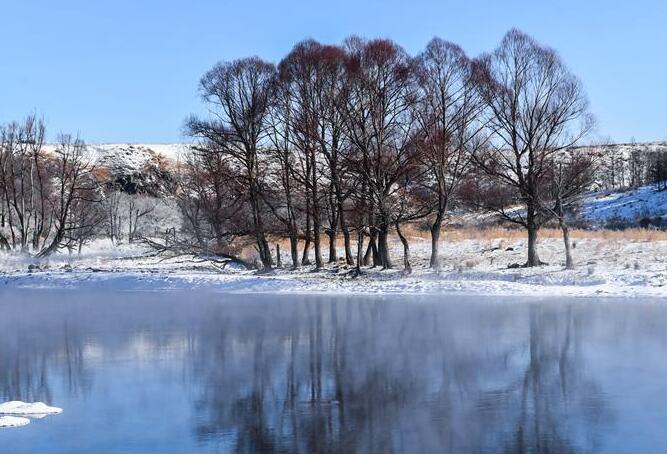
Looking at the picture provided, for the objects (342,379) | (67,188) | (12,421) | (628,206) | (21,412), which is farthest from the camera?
(628,206)

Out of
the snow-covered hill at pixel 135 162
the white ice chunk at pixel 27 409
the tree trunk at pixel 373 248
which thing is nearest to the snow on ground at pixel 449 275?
the tree trunk at pixel 373 248

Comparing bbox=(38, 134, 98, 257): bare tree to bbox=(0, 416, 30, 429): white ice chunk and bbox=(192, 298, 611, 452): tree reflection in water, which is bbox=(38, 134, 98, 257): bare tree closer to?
bbox=(192, 298, 611, 452): tree reflection in water

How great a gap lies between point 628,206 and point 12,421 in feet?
245

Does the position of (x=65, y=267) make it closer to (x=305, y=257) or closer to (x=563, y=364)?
(x=305, y=257)

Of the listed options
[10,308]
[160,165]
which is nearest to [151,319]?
[10,308]

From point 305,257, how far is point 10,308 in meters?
17.9

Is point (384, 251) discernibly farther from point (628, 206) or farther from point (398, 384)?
point (628, 206)

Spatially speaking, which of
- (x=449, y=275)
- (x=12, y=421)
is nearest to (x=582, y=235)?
(x=449, y=275)

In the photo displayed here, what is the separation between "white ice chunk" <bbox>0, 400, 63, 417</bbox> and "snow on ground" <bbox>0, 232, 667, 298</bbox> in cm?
1839

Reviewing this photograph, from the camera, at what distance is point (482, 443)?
26.8ft

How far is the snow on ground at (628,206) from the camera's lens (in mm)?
69412

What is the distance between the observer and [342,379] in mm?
11852

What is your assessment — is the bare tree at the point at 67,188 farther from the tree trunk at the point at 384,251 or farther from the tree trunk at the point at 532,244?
the tree trunk at the point at 532,244

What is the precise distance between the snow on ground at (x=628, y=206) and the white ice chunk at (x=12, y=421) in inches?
2376
